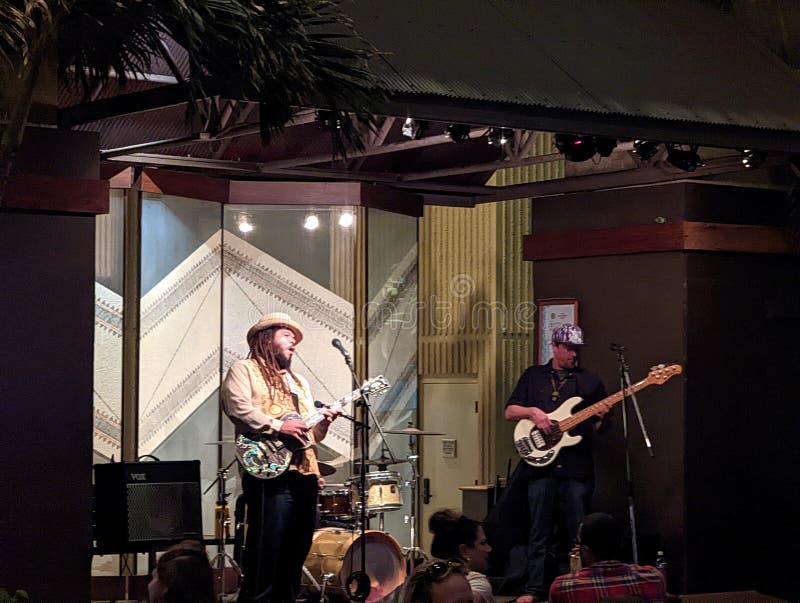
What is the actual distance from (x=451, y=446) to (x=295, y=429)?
6.21 m

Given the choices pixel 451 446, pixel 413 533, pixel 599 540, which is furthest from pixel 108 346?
pixel 599 540

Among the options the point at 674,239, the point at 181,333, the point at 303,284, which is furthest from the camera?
the point at 303,284

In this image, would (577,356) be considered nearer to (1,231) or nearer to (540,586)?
(540,586)

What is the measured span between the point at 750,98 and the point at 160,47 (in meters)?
4.53

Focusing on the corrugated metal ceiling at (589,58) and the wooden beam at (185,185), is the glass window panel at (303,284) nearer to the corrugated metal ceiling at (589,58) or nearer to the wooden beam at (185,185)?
the wooden beam at (185,185)

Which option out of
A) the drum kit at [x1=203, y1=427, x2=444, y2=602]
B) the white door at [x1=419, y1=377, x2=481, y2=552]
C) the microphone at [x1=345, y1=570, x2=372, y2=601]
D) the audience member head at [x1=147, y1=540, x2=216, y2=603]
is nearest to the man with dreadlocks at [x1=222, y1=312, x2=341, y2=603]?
the microphone at [x1=345, y1=570, x2=372, y2=601]

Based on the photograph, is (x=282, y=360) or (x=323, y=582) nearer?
(x=282, y=360)

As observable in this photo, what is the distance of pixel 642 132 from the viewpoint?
29.0 feet

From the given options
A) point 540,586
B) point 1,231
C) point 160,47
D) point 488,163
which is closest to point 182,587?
point 160,47

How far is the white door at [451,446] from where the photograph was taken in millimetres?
14906

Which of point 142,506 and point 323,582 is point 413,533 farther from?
point 142,506

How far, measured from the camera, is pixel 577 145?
32.0 ft

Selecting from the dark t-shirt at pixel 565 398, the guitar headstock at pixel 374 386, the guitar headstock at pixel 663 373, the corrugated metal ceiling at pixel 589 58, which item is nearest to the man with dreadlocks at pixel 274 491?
the guitar headstock at pixel 374 386

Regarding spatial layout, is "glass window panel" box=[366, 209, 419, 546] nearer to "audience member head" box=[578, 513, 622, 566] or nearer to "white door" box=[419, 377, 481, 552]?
"white door" box=[419, 377, 481, 552]
